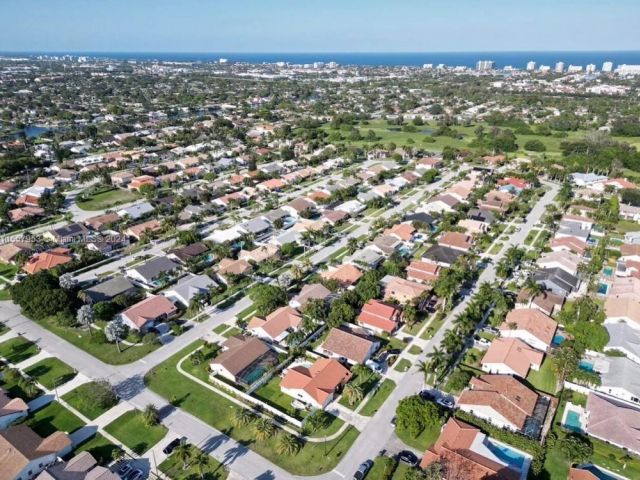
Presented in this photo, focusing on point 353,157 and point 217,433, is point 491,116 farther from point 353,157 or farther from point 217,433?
point 217,433

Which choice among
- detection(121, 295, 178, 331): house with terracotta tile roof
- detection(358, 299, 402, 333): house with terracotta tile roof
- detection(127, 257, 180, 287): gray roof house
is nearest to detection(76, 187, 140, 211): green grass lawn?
detection(127, 257, 180, 287): gray roof house

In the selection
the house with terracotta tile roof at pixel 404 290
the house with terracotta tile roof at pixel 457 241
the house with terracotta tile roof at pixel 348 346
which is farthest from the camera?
the house with terracotta tile roof at pixel 457 241

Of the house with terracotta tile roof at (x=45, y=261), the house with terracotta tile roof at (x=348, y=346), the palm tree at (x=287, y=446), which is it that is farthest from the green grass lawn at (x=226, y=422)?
the house with terracotta tile roof at (x=45, y=261)

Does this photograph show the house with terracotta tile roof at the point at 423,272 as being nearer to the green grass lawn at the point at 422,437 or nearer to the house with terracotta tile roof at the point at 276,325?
the house with terracotta tile roof at the point at 276,325

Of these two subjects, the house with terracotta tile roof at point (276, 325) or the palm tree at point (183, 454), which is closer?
the palm tree at point (183, 454)

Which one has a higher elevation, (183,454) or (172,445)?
(183,454)

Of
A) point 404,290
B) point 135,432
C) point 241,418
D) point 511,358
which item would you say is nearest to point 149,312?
point 135,432

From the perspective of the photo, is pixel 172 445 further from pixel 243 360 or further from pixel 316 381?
pixel 316 381

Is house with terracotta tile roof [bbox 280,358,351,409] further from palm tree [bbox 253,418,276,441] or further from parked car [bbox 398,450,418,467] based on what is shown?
parked car [bbox 398,450,418,467]
